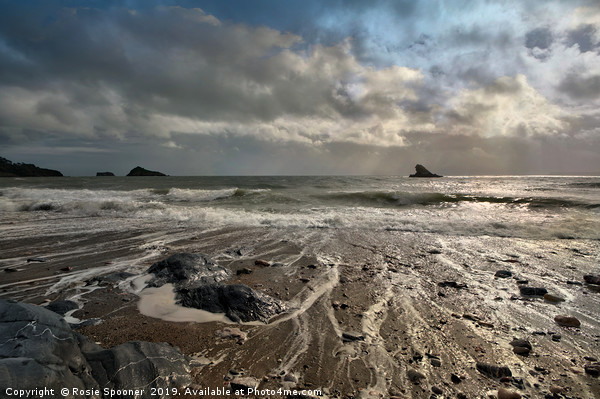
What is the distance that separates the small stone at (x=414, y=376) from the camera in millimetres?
2879

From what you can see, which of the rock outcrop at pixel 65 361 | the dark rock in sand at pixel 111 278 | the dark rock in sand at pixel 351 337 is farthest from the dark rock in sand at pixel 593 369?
the dark rock in sand at pixel 111 278

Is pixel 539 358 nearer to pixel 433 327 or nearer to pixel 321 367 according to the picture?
pixel 433 327

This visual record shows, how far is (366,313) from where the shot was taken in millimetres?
4309

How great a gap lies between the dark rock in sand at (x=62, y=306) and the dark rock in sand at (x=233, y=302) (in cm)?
158

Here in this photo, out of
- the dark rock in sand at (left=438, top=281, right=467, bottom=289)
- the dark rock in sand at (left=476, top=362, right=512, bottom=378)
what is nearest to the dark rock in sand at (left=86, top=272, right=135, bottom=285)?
the dark rock in sand at (left=476, top=362, right=512, bottom=378)

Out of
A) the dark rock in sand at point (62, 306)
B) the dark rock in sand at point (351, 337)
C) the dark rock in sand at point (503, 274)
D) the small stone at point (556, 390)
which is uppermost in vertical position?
the dark rock in sand at point (503, 274)

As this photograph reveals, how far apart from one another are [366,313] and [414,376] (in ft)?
4.57

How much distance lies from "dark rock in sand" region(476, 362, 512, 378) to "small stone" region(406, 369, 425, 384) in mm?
728

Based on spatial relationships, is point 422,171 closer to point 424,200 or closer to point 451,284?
point 424,200

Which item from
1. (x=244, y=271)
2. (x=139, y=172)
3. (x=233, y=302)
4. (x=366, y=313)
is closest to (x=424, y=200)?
(x=244, y=271)

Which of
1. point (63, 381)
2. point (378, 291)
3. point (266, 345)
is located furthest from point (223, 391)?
point (378, 291)

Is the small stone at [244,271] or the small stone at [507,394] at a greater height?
the small stone at [244,271]

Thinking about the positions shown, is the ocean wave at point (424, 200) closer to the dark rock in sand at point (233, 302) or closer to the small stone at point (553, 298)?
the small stone at point (553, 298)

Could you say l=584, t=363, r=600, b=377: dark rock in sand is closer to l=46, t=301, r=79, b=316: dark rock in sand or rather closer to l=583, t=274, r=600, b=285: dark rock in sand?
l=583, t=274, r=600, b=285: dark rock in sand
